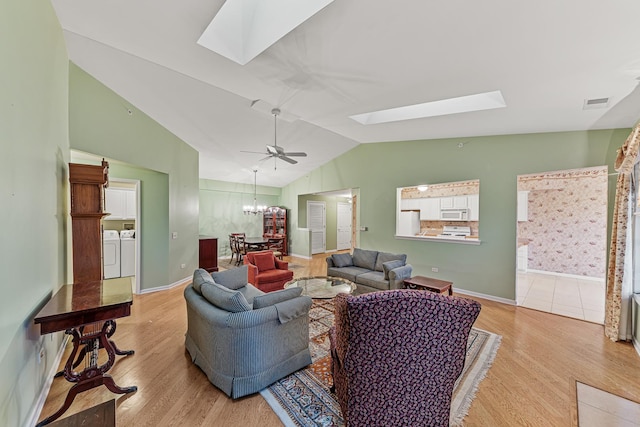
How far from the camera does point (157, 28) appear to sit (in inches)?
88.0

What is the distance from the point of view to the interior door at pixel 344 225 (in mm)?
10297

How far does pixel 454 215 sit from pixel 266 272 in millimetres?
4714

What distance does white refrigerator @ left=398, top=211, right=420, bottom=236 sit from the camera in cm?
601

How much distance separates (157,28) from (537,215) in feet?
26.4

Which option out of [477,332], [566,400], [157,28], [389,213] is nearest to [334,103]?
[157,28]

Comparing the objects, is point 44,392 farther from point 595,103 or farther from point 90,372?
point 595,103

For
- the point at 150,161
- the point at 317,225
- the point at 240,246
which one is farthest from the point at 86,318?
the point at 317,225

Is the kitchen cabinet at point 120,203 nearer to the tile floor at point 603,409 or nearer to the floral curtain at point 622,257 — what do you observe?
the tile floor at point 603,409

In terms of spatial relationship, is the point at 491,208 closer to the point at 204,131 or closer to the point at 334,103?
the point at 334,103

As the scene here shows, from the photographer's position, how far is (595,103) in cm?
280

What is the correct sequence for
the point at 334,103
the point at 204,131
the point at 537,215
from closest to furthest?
the point at 334,103
the point at 204,131
the point at 537,215

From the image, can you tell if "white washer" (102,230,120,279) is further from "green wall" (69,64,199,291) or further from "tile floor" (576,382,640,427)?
"tile floor" (576,382,640,427)

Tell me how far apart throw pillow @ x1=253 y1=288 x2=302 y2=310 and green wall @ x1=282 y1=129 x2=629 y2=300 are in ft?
12.1

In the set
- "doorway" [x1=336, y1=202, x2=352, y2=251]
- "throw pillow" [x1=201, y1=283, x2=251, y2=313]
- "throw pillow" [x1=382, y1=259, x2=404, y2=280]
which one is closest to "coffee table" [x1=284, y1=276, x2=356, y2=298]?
"throw pillow" [x1=382, y1=259, x2=404, y2=280]
